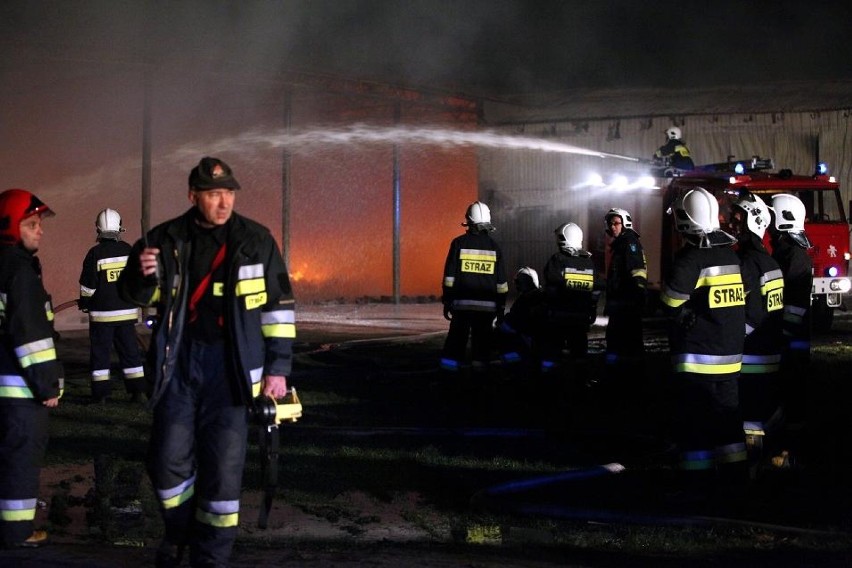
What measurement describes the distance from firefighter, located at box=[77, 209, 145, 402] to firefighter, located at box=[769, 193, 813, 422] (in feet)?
18.0

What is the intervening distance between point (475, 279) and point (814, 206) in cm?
792

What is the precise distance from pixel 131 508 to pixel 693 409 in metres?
3.10

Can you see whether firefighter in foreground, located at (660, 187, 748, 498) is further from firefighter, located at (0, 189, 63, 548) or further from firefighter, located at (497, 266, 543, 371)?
firefighter, located at (497, 266, 543, 371)

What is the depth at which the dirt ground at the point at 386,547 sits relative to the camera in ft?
15.0

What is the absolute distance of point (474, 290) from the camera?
31.3ft

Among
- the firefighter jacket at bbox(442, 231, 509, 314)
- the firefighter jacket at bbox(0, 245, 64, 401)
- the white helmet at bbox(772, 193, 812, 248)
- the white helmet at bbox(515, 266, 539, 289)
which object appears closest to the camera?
the firefighter jacket at bbox(0, 245, 64, 401)

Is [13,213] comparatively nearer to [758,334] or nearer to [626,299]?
[758,334]

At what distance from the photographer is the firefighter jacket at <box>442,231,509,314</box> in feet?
31.3

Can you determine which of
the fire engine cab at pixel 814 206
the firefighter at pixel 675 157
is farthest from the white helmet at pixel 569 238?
the firefighter at pixel 675 157

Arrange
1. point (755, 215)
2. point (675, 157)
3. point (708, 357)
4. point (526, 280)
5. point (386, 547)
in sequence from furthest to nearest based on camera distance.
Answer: point (675, 157)
point (526, 280)
point (755, 215)
point (708, 357)
point (386, 547)

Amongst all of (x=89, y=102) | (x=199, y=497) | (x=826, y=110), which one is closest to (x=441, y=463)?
(x=199, y=497)

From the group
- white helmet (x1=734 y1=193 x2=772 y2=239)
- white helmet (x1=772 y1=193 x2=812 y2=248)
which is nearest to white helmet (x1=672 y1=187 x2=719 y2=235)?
white helmet (x1=734 y1=193 x2=772 y2=239)

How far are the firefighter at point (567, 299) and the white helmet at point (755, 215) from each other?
8.05 ft

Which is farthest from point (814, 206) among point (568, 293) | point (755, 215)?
point (755, 215)
